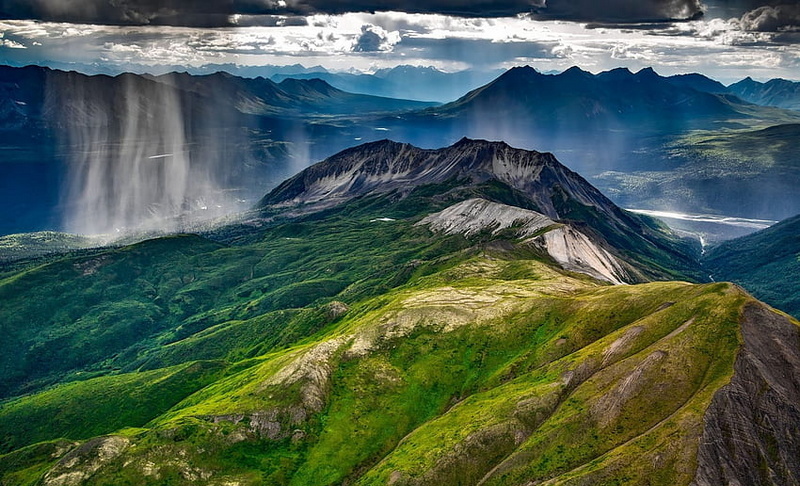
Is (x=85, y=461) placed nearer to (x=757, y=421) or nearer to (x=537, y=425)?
(x=537, y=425)

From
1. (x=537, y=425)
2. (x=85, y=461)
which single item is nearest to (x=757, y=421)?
(x=537, y=425)

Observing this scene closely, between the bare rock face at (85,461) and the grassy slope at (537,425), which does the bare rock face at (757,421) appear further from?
the bare rock face at (85,461)

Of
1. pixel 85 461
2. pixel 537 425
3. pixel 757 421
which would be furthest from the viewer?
pixel 85 461

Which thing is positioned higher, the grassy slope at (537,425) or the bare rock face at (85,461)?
the grassy slope at (537,425)

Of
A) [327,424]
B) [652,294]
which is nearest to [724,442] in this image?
[652,294]

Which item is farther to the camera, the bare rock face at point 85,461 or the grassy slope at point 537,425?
the bare rock face at point 85,461

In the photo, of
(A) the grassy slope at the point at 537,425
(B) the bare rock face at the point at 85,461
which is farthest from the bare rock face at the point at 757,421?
(B) the bare rock face at the point at 85,461

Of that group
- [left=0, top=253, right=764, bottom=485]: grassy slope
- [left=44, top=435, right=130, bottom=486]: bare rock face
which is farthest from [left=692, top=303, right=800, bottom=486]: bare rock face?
[left=44, top=435, right=130, bottom=486]: bare rock face

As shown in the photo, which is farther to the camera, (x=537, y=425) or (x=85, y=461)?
(x=85, y=461)
